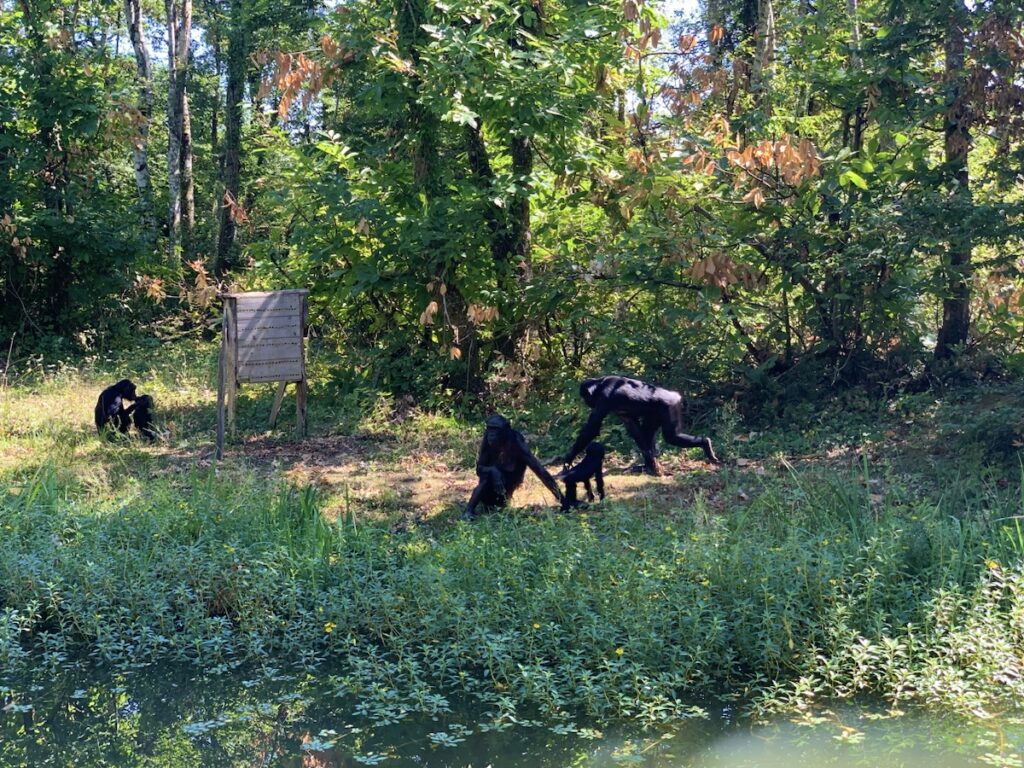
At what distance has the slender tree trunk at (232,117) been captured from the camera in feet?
67.9

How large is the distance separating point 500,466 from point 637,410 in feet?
5.80

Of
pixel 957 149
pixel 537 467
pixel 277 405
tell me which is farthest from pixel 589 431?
pixel 957 149

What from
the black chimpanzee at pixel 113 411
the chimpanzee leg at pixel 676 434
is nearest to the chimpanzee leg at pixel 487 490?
the chimpanzee leg at pixel 676 434

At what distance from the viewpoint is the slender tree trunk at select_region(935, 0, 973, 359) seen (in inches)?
418

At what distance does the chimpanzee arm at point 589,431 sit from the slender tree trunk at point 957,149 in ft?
13.6

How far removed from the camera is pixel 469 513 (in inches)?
351

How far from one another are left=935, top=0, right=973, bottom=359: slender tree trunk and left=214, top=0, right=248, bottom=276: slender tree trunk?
46.5ft

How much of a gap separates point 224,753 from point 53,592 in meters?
2.48

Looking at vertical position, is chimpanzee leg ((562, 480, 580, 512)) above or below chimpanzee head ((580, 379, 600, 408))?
below

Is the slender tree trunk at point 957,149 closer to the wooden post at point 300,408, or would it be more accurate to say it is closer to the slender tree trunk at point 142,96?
the wooden post at point 300,408

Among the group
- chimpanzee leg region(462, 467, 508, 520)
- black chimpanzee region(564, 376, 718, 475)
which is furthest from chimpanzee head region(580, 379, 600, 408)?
chimpanzee leg region(462, 467, 508, 520)

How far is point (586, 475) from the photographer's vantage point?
356 inches

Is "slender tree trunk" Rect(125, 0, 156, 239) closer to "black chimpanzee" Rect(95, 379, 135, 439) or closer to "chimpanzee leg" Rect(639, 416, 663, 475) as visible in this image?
"black chimpanzee" Rect(95, 379, 135, 439)

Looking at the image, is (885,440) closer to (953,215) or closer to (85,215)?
(953,215)
